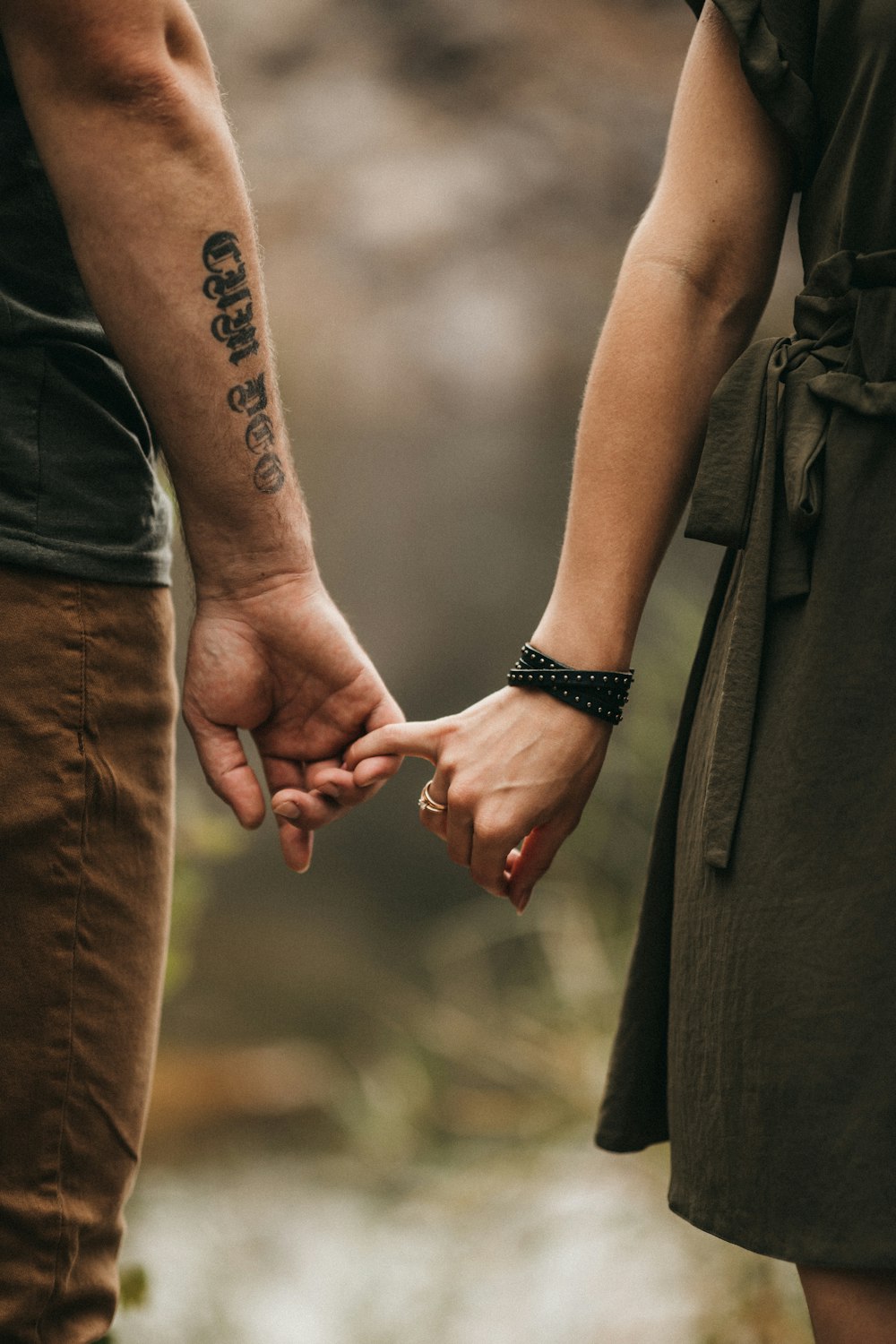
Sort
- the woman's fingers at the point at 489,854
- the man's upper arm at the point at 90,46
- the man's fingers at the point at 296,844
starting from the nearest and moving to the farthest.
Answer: the man's upper arm at the point at 90,46
the woman's fingers at the point at 489,854
the man's fingers at the point at 296,844

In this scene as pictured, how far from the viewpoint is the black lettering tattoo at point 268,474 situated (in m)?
1.11

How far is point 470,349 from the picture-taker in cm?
409

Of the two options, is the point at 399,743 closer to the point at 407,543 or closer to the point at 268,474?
the point at 268,474

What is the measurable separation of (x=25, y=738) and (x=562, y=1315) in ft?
5.83

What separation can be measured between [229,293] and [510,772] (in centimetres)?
44

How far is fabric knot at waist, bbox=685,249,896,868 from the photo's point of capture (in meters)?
0.87

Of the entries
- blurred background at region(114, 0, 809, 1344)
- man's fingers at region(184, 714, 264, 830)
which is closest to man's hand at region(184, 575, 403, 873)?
man's fingers at region(184, 714, 264, 830)

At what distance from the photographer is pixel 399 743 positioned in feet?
3.81

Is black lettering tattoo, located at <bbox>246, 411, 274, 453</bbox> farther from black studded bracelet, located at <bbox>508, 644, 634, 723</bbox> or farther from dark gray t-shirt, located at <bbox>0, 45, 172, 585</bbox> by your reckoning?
black studded bracelet, located at <bbox>508, 644, 634, 723</bbox>

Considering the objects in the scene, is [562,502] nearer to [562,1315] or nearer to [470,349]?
[470,349]

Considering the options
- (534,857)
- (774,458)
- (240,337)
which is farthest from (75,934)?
(774,458)

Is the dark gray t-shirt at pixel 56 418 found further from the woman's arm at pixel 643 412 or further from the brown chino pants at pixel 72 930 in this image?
the woman's arm at pixel 643 412

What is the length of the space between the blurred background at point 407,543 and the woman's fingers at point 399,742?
5.47ft

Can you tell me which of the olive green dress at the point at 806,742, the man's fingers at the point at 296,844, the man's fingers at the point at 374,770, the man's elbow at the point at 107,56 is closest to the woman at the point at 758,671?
the olive green dress at the point at 806,742
